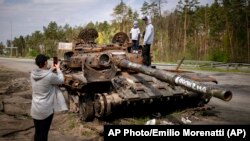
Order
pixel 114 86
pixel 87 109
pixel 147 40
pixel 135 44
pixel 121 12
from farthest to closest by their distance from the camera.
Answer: pixel 121 12 → pixel 135 44 → pixel 147 40 → pixel 87 109 → pixel 114 86

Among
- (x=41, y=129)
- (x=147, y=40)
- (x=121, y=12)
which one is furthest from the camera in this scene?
(x=121, y=12)

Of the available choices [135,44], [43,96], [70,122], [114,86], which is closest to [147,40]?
[135,44]

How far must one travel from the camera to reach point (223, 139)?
6.57 m

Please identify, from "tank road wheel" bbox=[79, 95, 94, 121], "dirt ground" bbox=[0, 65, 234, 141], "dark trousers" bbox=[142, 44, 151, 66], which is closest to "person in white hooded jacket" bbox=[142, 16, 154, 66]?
"dark trousers" bbox=[142, 44, 151, 66]

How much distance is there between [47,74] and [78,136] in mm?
2845

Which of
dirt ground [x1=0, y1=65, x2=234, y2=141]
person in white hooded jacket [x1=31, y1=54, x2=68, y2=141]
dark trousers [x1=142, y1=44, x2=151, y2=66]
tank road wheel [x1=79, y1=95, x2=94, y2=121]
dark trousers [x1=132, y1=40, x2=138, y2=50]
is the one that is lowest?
dirt ground [x1=0, y1=65, x2=234, y2=141]

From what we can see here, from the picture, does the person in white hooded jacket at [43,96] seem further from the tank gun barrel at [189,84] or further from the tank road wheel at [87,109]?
the tank road wheel at [87,109]

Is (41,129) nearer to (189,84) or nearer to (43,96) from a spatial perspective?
(43,96)

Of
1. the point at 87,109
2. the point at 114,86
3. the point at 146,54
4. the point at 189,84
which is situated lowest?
the point at 87,109

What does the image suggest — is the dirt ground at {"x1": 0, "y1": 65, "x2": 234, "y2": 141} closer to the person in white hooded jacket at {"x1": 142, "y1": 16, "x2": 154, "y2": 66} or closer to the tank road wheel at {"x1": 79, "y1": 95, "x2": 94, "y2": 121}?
the tank road wheel at {"x1": 79, "y1": 95, "x2": 94, "y2": 121}

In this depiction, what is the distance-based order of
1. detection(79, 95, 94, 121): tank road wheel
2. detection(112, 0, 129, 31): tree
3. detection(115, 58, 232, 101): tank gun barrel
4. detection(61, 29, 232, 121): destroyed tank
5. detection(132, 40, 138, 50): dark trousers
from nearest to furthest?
detection(115, 58, 232, 101): tank gun barrel → detection(61, 29, 232, 121): destroyed tank → detection(79, 95, 94, 121): tank road wheel → detection(132, 40, 138, 50): dark trousers → detection(112, 0, 129, 31): tree

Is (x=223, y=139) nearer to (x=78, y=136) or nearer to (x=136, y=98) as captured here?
(x=136, y=98)

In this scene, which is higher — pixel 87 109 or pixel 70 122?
pixel 87 109

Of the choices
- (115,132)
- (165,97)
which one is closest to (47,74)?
(115,132)
